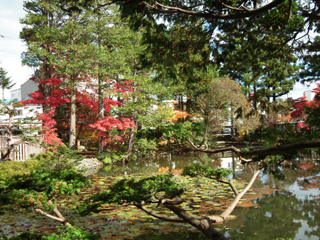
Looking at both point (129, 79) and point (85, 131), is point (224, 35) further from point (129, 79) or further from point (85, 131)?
point (85, 131)

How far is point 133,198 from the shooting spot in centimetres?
288

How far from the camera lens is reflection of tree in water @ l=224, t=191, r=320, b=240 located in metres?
4.74

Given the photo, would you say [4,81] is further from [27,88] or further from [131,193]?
[131,193]

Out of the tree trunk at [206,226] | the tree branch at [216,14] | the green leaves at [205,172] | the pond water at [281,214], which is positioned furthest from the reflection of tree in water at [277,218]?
the tree branch at [216,14]

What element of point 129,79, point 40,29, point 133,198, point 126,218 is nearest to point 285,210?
point 126,218

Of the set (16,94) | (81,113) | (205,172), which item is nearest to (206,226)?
(205,172)

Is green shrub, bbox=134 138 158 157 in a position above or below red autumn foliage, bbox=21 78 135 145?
below

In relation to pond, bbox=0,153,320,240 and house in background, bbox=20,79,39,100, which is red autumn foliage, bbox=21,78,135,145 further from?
house in background, bbox=20,79,39,100

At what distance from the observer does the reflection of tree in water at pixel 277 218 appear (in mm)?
4742

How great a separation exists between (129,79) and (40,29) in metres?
4.75

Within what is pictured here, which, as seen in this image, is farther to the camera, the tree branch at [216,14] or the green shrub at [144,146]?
the green shrub at [144,146]

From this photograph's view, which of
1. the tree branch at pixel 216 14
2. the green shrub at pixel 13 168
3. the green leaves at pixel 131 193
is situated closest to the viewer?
the tree branch at pixel 216 14

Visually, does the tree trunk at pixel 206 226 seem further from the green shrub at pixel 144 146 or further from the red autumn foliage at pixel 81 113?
the green shrub at pixel 144 146

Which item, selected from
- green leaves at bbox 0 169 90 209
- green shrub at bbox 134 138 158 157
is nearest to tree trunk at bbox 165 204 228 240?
green leaves at bbox 0 169 90 209
